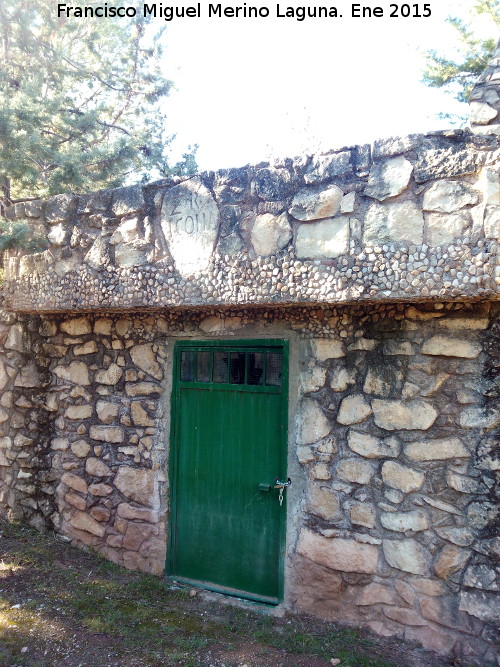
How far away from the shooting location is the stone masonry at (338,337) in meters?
2.91

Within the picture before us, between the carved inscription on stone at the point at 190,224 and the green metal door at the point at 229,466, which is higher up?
the carved inscription on stone at the point at 190,224

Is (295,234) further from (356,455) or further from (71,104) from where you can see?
(71,104)

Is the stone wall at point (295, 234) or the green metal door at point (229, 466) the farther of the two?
the green metal door at point (229, 466)

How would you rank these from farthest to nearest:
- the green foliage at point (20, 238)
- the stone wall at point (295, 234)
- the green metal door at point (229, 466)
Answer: the green foliage at point (20, 238), the green metal door at point (229, 466), the stone wall at point (295, 234)

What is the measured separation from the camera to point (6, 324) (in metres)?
4.69

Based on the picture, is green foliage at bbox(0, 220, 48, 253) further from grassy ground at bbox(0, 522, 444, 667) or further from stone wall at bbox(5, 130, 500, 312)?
grassy ground at bbox(0, 522, 444, 667)

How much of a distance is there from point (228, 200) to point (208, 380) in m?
1.29

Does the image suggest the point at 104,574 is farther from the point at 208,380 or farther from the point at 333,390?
the point at 333,390

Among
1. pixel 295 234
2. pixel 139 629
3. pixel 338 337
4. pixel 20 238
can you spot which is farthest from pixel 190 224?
pixel 139 629

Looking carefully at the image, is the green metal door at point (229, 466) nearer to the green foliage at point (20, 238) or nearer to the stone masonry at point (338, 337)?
the stone masonry at point (338, 337)

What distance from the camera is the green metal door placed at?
12.0 feet

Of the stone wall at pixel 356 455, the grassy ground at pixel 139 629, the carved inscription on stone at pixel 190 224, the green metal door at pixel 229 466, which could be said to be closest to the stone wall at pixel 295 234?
the carved inscription on stone at pixel 190 224

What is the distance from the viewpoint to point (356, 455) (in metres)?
3.34

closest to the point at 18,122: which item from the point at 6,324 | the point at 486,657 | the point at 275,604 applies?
the point at 6,324
